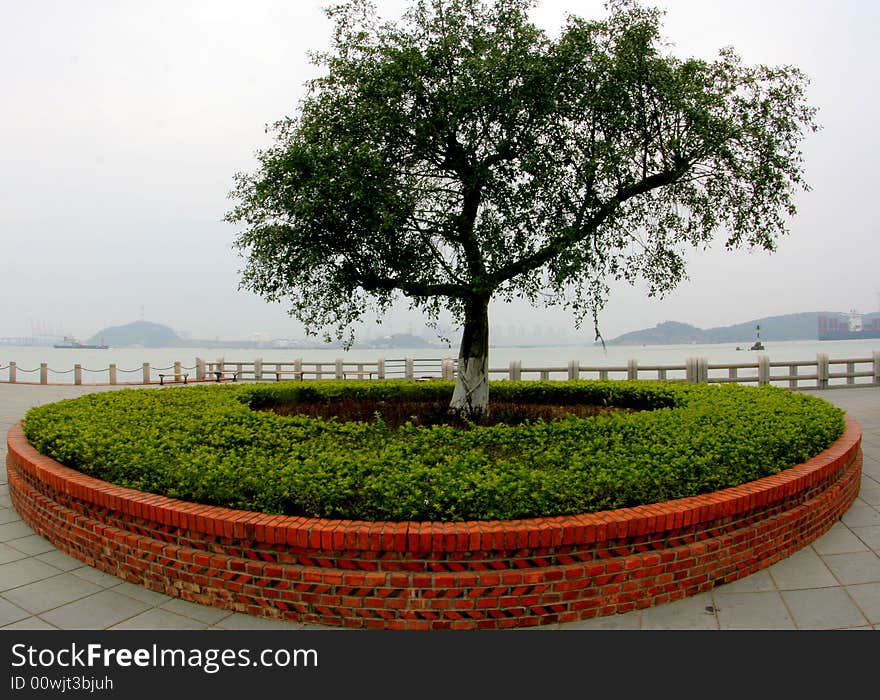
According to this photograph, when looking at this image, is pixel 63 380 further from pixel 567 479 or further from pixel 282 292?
pixel 567 479

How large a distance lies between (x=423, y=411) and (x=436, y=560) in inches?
210

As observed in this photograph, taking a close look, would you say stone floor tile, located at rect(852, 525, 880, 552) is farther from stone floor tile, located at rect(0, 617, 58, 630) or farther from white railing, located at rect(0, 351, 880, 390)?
white railing, located at rect(0, 351, 880, 390)

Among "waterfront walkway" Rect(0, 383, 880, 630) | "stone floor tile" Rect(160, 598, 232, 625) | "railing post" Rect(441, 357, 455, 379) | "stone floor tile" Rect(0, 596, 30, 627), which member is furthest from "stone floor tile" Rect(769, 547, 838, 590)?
"railing post" Rect(441, 357, 455, 379)

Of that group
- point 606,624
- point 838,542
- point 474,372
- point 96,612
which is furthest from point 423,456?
point 474,372

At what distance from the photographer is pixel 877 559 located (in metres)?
4.45

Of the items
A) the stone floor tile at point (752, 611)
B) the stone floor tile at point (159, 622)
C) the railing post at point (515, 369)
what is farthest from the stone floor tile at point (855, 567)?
the railing post at point (515, 369)

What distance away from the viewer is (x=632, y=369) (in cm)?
1808

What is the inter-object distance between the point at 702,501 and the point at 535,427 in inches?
83.0

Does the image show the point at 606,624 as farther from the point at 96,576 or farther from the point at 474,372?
the point at 474,372

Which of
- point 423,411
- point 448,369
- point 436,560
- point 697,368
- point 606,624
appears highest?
point 697,368

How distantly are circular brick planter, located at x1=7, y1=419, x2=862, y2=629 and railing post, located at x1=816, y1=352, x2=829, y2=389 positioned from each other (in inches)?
642

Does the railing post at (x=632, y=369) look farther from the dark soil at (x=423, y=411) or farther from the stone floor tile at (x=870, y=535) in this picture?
the stone floor tile at (x=870, y=535)
